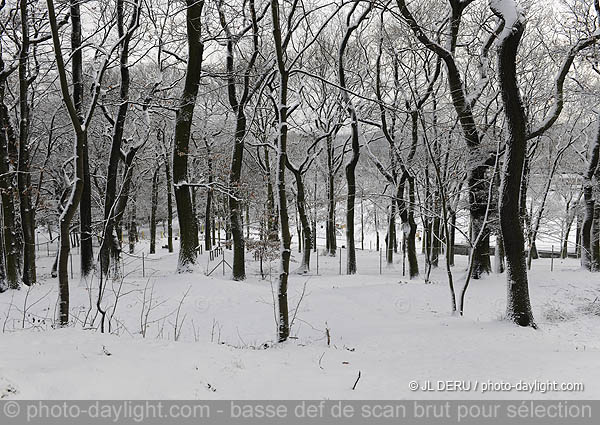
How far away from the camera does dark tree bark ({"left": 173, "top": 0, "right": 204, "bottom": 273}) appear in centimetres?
1238

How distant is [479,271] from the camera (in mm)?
14211

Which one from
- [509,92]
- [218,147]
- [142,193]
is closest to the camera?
[509,92]

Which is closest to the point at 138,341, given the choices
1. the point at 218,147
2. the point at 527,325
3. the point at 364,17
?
the point at 527,325

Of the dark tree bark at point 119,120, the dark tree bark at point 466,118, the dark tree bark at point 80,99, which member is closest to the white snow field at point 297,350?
the dark tree bark at point 80,99

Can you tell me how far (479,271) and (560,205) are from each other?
2472 centimetres

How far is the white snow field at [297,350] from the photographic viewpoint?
3.88 meters

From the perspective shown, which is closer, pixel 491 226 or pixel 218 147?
pixel 491 226

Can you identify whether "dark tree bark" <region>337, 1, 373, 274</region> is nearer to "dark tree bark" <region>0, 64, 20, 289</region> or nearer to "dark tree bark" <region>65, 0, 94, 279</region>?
"dark tree bark" <region>65, 0, 94, 279</region>

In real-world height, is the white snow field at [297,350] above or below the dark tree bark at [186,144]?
below

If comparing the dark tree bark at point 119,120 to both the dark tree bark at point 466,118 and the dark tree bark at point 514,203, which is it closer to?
the dark tree bark at point 466,118

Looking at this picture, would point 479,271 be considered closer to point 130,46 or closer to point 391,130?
point 391,130

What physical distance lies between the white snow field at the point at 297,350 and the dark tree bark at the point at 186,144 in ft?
3.98

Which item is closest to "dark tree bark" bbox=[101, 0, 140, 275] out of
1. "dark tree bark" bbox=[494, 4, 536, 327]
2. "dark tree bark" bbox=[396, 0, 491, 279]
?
"dark tree bark" bbox=[396, 0, 491, 279]

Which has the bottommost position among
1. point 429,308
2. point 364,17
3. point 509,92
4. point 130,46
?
point 429,308
